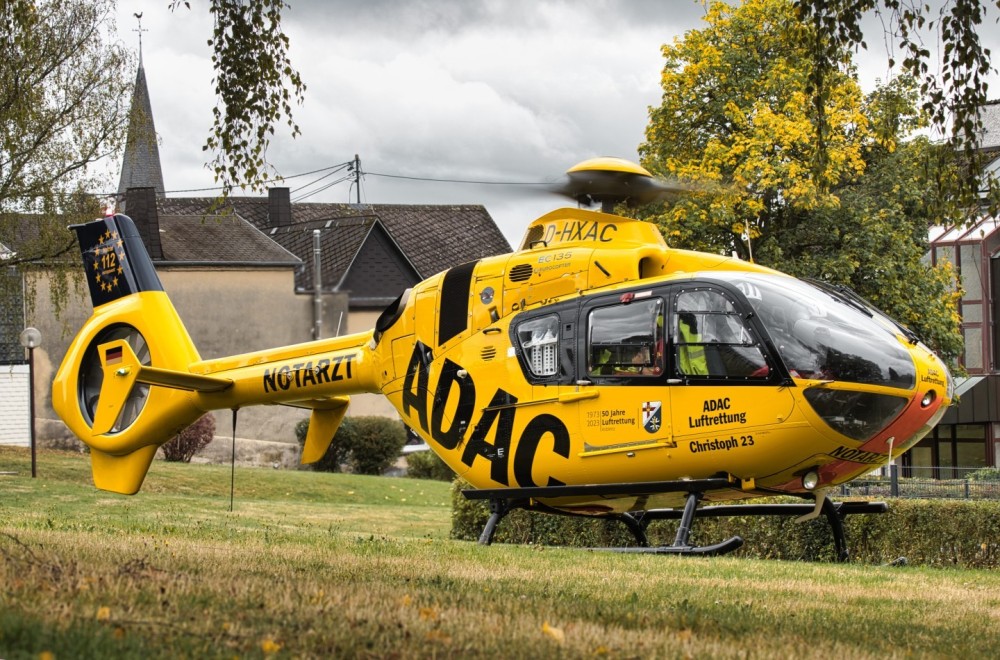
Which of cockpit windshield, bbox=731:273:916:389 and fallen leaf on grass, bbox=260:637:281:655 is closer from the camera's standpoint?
fallen leaf on grass, bbox=260:637:281:655

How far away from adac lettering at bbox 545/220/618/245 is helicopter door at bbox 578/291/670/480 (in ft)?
3.21

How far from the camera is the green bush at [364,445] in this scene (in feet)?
128

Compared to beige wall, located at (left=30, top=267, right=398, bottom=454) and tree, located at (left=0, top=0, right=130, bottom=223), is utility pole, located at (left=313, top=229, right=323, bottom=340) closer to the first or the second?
tree, located at (left=0, top=0, right=130, bottom=223)

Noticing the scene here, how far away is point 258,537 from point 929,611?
6781 millimetres

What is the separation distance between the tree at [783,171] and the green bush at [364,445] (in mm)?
12670

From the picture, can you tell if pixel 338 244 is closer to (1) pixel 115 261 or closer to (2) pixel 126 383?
(2) pixel 126 383

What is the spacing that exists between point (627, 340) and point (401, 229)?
76.9ft

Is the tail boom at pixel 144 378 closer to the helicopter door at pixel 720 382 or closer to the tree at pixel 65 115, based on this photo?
the helicopter door at pixel 720 382

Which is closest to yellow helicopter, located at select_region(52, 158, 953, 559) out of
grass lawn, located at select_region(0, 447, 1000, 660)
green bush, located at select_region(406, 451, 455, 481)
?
grass lawn, located at select_region(0, 447, 1000, 660)

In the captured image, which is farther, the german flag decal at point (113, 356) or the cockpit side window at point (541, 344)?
the german flag decal at point (113, 356)

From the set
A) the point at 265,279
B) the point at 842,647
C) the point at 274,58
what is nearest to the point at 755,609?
the point at 842,647

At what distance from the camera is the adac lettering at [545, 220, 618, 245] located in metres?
12.1

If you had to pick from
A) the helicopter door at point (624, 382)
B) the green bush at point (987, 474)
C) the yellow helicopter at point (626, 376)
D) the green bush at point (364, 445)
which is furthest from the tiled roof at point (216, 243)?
the helicopter door at point (624, 382)

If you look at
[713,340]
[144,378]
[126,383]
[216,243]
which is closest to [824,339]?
[713,340]
